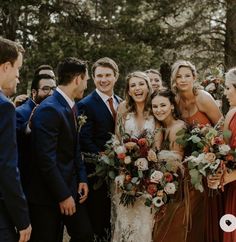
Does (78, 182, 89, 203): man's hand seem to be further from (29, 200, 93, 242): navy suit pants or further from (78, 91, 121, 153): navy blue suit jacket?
(78, 91, 121, 153): navy blue suit jacket

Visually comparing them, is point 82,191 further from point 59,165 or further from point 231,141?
point 231,141

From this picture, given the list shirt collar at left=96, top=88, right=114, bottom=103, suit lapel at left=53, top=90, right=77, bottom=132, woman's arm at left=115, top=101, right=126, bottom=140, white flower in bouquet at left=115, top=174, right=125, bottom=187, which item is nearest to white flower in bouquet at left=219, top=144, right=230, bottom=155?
white flower in bouquet at left=115, top=174, right=125, bottom=187

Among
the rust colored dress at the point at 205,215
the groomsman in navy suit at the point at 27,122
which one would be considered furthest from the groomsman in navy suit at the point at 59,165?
the rust colored dress at the point at 205,215

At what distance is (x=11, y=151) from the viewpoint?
3230 mm

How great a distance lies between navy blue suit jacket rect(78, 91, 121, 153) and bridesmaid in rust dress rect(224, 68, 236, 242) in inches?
52.6

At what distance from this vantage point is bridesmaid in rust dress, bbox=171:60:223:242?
213 inches

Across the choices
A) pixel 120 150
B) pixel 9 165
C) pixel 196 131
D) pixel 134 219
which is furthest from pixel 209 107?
pixel 9 165

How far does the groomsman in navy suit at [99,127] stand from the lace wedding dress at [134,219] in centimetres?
24

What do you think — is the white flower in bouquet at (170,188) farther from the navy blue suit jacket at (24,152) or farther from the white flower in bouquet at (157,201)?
the navy blue suit jacket at (24,152)

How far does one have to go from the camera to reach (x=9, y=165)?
3215mm

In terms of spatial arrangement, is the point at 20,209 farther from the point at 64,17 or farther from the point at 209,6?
the point at 209,6

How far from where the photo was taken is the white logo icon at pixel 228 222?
500cm

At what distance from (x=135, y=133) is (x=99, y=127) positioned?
433 millimetres

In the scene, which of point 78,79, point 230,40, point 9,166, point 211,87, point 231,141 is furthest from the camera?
point 230,40
